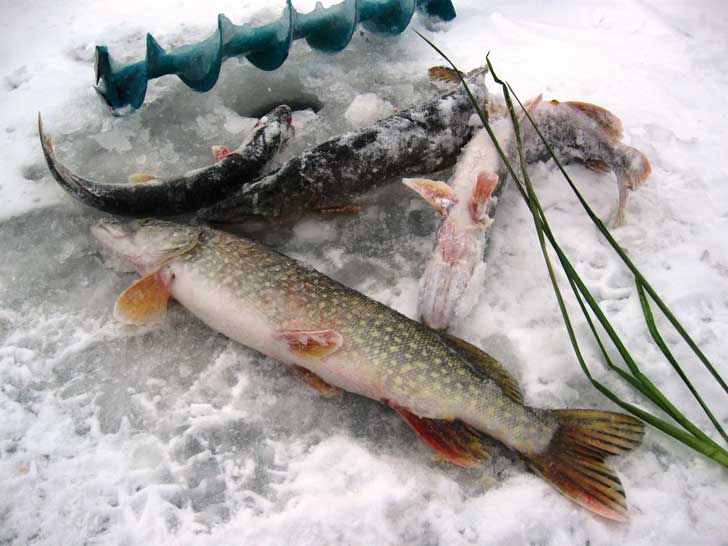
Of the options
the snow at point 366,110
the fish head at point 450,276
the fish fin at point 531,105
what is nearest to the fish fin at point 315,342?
the fish head at point 450,276

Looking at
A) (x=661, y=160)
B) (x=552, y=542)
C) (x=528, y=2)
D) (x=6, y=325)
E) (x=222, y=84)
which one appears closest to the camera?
→ (x=552, y=542)

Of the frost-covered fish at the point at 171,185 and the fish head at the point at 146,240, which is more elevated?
the frost-covered fish at the point at 171,185

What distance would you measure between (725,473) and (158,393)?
2.47m

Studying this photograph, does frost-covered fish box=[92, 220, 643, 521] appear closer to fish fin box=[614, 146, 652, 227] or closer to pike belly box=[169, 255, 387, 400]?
pike belly box=[169, 255, 387, 400]

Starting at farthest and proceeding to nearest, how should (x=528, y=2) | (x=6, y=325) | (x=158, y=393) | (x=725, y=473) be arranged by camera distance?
(x=528, y=2) → (x=6, y=325) → (x=158, y=393) → (x=725, y=473)

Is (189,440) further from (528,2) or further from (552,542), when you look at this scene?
(528,2)

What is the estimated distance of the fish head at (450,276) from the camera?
275 centimetres

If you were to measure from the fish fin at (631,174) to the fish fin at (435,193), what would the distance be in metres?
1.04

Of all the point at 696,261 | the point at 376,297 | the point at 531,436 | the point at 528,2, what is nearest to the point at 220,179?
the point at 376,297

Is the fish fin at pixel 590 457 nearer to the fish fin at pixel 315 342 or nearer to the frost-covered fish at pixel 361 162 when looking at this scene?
the fish fin at pixel 315 342

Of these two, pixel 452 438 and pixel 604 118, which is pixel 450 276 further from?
pixel 604 118

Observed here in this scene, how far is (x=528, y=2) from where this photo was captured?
4.81 metres

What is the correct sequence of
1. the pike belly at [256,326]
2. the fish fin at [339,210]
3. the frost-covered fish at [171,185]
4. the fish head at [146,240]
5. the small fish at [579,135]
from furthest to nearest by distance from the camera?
the small fish at [579,135] → the fish fin at [339,210] → the frost-covered fish at [171,185] → the fish head at [146,240] → the pike belly at [256,326]

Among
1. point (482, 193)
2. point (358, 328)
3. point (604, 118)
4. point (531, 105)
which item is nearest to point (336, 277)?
point (358, 328)
